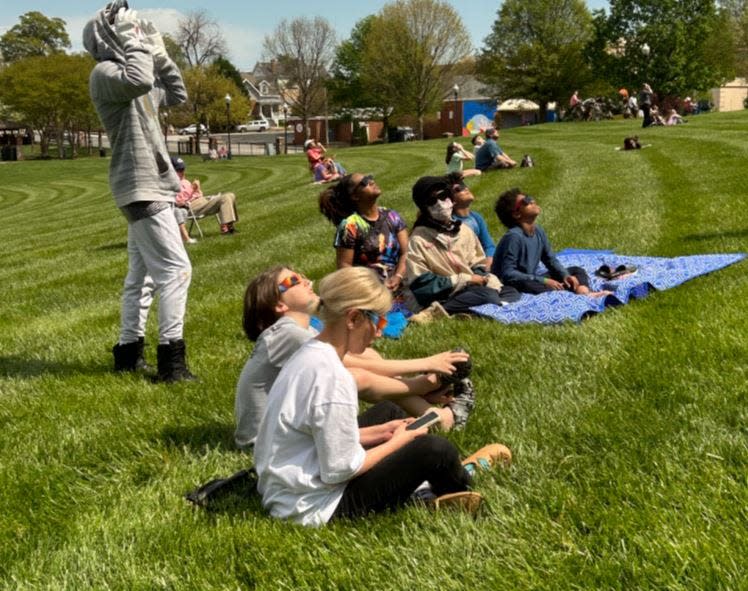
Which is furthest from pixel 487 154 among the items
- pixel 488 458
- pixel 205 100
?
pixel 205 100

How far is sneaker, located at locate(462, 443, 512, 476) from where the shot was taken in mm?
3600

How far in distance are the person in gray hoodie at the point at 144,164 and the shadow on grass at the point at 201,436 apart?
97 cm

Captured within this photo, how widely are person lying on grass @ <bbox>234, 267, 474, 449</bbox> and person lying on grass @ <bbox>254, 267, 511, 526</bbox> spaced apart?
65cm

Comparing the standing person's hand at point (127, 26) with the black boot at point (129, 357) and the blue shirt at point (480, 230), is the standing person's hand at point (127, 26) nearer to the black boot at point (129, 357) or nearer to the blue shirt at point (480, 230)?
the black boot at point (129, 357)

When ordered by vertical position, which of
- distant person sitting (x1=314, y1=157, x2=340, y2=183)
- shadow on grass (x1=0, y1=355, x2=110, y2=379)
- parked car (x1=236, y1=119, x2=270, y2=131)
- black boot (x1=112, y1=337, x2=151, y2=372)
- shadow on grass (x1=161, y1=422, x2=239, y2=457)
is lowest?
shadow on grass (x1=0, y1=355, x2=110, y2=379)

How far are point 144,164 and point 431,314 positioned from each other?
9.31ft

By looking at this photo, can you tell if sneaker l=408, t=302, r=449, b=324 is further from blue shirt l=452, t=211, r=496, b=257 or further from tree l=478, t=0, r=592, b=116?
tree l=478, t=0, r=592, b=116

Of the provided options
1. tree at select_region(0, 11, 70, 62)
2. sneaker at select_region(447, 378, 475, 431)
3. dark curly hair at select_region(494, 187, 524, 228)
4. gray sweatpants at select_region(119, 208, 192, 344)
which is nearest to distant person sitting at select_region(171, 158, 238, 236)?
dark curly hair at select_region(494, 187, 524, 228)

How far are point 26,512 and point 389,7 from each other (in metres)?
65.7

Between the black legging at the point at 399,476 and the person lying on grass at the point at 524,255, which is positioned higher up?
the person lying on grass at the point at 524,255

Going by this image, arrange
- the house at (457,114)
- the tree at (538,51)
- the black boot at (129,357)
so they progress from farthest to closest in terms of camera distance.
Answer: the house at (457,114) < the tree at (538,51) < the black boot at (129,357)

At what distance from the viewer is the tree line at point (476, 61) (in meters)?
60.8

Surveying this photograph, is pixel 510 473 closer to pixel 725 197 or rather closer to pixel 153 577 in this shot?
pixel 153 577

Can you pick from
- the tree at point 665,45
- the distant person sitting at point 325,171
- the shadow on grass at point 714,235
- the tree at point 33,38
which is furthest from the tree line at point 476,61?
the shadow on grass at point 714,235
